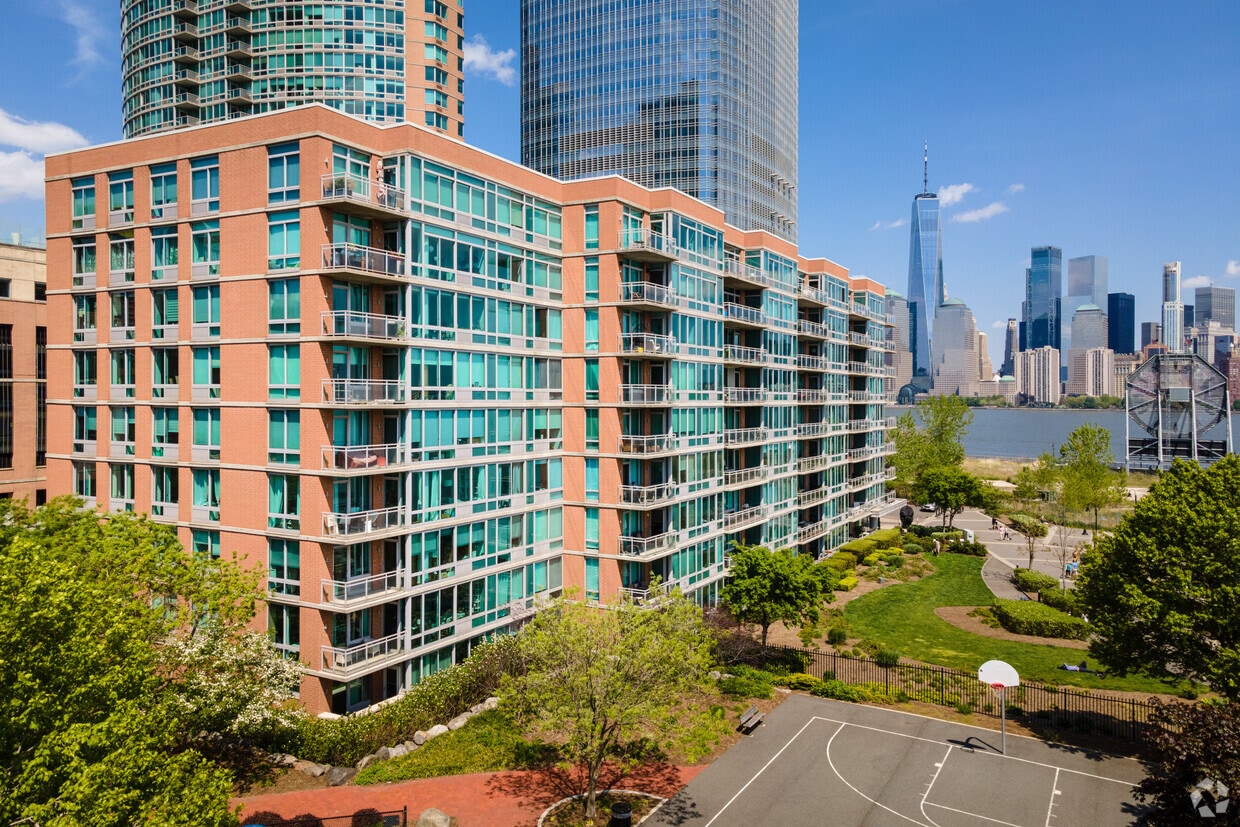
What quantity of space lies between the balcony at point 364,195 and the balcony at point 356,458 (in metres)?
8.46

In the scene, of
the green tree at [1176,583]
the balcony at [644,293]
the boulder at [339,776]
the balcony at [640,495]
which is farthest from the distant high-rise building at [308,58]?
the green tree at [1176,583]

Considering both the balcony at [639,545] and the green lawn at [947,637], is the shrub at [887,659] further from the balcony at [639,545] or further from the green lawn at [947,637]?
the balcony at [639,545]

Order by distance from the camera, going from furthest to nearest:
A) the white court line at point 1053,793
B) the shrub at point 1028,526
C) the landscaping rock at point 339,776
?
1. the shrub at point 1028,526
2. the landscaping rock at point 339,776
3. the white court line at point 1053,793

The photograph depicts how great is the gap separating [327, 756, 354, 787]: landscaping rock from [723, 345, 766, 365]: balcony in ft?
92.6

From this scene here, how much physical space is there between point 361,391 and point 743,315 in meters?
25.5

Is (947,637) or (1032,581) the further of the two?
(1032,581)

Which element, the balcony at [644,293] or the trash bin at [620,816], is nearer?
the trash bin at [620,816]

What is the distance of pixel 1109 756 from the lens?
25641 mm

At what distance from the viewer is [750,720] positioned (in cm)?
2755

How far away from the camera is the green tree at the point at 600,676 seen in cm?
2006

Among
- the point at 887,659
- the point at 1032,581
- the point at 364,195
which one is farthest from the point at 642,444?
the point at 1032,581

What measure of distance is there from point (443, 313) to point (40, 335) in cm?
2875

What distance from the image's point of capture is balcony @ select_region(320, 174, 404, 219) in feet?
85.3

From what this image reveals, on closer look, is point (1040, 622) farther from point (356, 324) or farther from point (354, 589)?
point (356, 324)
